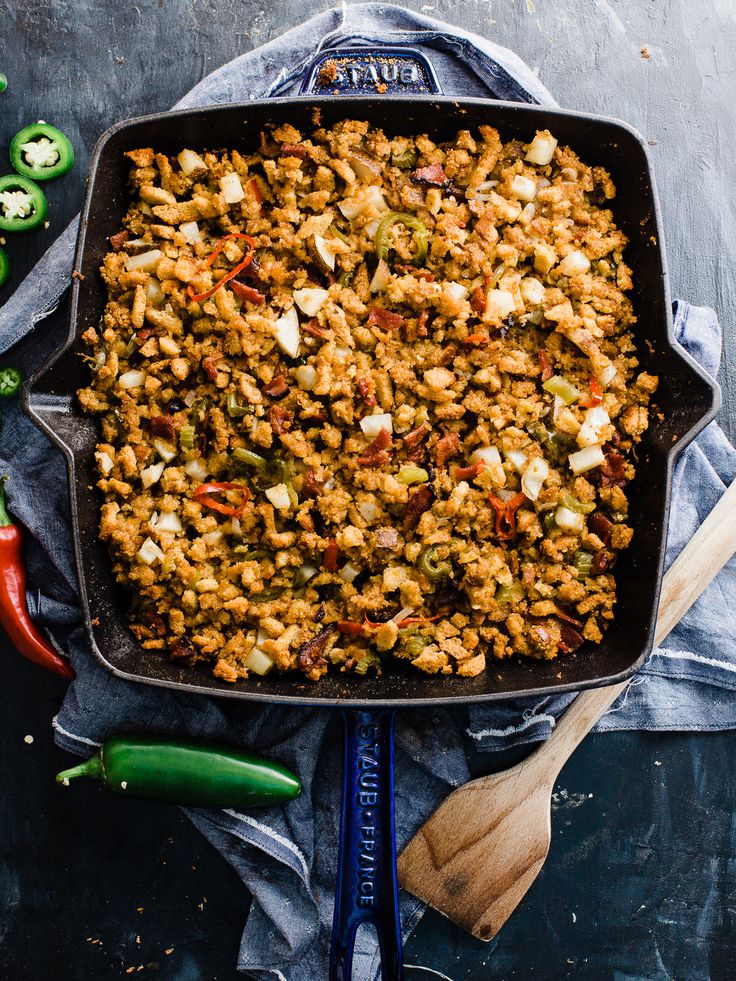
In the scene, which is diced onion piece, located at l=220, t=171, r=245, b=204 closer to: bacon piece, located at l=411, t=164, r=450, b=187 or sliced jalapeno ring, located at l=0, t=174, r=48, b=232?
bacon piece, located at l=411, t=164, r=450, b=187

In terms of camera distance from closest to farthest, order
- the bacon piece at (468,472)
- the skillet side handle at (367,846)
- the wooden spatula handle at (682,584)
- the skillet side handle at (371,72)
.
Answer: the bacon piece at (468,472) < the skillet side handle at (367,846) < the skillet side handle at (371,72) < the wooden spatula handle at (682,584)

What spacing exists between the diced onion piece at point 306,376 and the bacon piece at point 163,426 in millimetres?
426

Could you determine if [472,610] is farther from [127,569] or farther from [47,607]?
[47,607]

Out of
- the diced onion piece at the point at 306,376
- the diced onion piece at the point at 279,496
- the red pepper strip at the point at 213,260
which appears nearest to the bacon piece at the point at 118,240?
the red pepper strip at the point at 213,260

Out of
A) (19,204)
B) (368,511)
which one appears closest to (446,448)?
(368,511)

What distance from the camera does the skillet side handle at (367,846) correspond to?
2.75 m

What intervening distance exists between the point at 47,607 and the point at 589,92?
2842 millimetres

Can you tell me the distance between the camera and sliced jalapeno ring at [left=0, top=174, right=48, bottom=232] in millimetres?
3098

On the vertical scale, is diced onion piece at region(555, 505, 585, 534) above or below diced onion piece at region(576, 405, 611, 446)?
below

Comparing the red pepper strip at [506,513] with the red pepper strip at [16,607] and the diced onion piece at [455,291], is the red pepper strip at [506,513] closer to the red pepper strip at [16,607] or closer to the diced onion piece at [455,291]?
the diced onion piece at [455,291]

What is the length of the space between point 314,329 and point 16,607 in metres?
1.50

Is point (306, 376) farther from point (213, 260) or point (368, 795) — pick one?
point (368, 795)

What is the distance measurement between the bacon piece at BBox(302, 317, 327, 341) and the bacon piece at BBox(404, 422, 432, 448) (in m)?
0.41

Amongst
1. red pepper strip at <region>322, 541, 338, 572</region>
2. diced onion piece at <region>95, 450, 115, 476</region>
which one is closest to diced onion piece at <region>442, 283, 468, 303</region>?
red pepper strip at <region>322, 541, 338, 572</region>
